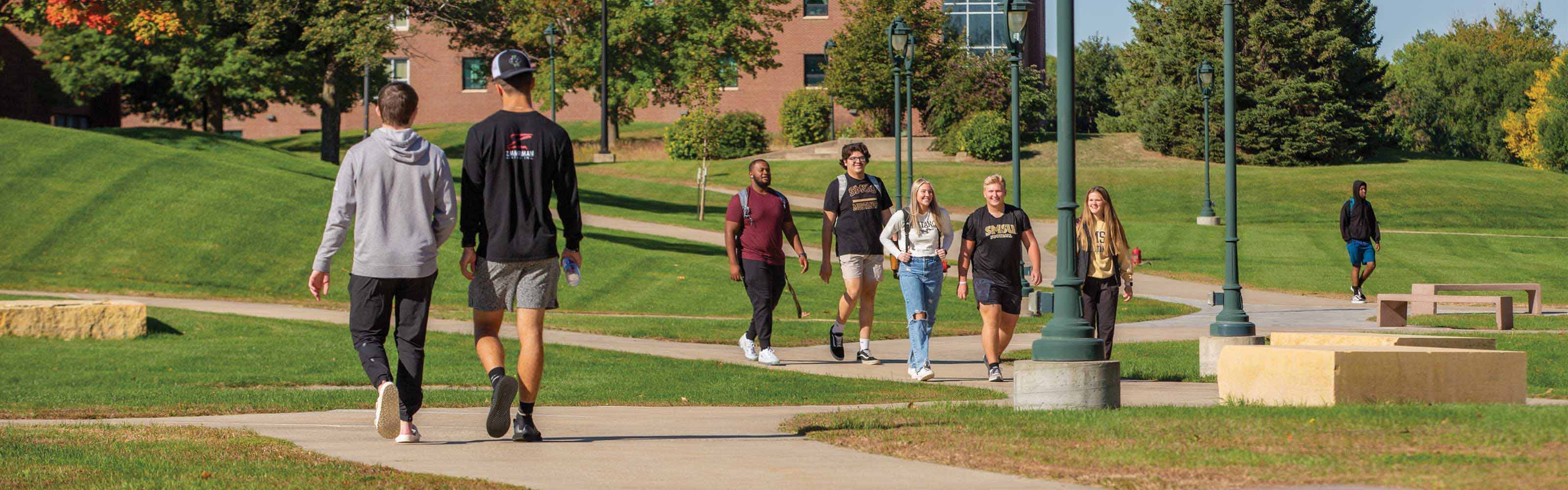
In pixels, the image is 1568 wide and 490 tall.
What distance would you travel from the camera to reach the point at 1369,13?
2601 inches

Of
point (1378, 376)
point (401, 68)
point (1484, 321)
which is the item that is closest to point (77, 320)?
point (1378, 376)

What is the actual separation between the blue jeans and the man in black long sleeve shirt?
516 cm

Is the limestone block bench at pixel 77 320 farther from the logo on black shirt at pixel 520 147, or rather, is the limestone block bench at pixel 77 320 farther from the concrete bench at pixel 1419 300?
the concrete bench at pixel 1419 300

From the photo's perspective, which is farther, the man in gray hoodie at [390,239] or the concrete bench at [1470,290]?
the concrete bench at [1470,290]

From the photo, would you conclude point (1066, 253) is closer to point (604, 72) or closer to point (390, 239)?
point (390, 239)

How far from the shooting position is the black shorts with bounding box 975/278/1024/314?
40.0ft

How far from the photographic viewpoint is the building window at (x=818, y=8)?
254ft

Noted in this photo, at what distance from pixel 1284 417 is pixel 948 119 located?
54.7m

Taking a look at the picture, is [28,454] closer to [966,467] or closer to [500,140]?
[500,140]

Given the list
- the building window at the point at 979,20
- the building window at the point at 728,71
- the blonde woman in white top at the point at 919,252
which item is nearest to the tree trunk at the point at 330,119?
the building window at the point at 728,71

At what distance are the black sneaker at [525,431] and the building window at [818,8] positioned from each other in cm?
7097

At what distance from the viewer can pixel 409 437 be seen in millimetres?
7594

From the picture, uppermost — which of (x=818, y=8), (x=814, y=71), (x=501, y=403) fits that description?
(x=818, y=8)

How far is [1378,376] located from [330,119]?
4236 cm
